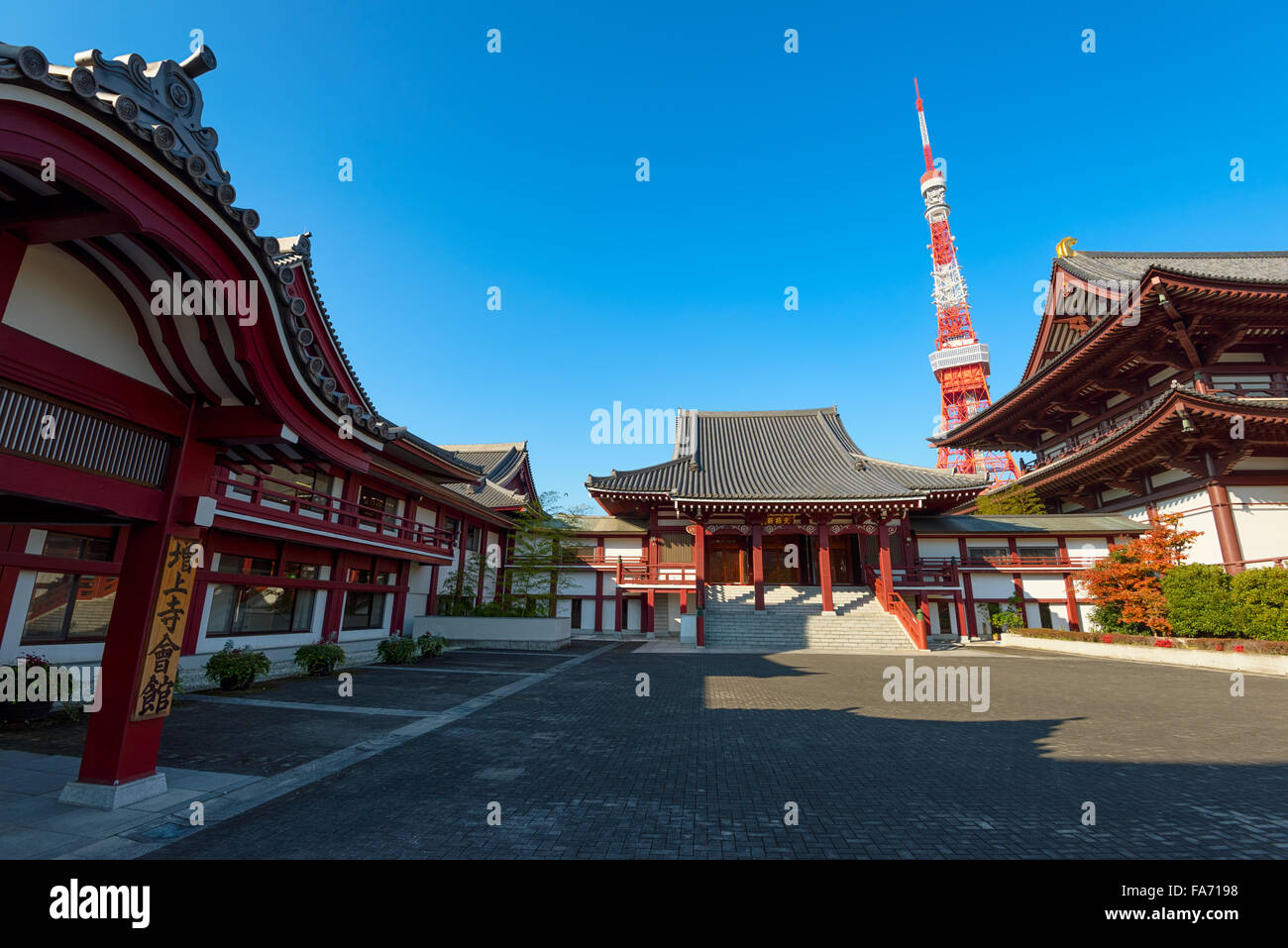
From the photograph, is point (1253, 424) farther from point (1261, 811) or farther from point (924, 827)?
point (924, 827)

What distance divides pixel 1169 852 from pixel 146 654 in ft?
29.2

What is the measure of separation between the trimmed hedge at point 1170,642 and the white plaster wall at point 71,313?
2401 cm

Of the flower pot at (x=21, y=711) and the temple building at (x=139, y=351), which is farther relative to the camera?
the flower pot at (x=21, y=711)

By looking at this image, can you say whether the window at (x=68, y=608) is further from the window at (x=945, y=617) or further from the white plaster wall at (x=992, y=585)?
the white plaster wall at (x=992, y=585)

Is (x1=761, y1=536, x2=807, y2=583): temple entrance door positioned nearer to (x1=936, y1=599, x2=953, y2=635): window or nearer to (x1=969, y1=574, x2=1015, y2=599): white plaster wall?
(x1=936, y1=599, x2=953, y2=635): window

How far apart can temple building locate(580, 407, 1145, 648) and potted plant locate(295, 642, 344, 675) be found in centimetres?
1150

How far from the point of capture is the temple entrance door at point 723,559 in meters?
26.0

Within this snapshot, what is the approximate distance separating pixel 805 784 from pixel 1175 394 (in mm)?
20711

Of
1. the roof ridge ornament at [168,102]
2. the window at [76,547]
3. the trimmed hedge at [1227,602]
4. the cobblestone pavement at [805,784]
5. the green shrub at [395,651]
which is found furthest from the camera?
the green shrub at [395,651]

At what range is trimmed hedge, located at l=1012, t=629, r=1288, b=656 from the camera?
14117 mm

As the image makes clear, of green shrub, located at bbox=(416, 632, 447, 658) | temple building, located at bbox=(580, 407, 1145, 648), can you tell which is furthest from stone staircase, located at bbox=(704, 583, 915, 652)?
green shrub, located at bbox=(416, 632, 447, 658)

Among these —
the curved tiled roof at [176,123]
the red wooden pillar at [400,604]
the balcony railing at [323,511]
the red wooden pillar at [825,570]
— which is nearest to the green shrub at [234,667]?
the balcony railing at [323,511]

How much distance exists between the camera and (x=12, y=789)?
16.6 ft
